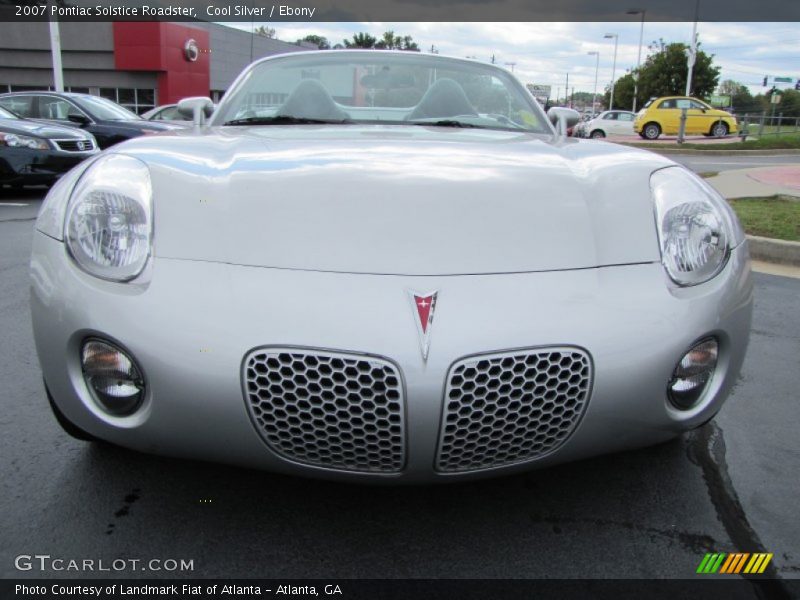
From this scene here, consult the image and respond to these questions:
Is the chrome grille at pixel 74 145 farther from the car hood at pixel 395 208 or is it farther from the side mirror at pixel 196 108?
the car hood at pixel 395 208

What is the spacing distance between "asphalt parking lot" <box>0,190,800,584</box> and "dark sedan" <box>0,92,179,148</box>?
30.7 ft

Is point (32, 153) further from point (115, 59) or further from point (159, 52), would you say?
point (115, 59)

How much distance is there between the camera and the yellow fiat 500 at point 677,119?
2425cm

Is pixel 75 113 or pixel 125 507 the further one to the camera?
pixel 75 113

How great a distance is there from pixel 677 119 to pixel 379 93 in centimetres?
2434

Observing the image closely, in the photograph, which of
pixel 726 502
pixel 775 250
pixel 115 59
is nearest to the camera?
pixel 726 502

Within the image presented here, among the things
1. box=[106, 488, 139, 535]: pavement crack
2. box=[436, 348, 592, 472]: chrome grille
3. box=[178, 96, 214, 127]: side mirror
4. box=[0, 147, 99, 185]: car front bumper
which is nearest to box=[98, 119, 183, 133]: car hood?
box=[0, 147, 99, 185]: car front bumper

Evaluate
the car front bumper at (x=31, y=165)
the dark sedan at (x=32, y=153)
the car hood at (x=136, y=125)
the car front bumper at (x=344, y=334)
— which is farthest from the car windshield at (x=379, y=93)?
the car hood at (x=136, y=125)

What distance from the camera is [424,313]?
1.55 meters

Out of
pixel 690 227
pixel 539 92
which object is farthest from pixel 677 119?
pixel 690 227

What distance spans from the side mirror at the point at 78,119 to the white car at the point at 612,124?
66.2ft

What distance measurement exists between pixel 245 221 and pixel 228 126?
1246 millimetres

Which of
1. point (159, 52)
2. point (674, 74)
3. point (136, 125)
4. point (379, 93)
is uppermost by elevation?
→ point (674, 74)

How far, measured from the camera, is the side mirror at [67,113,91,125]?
A: 1077 centimetres
